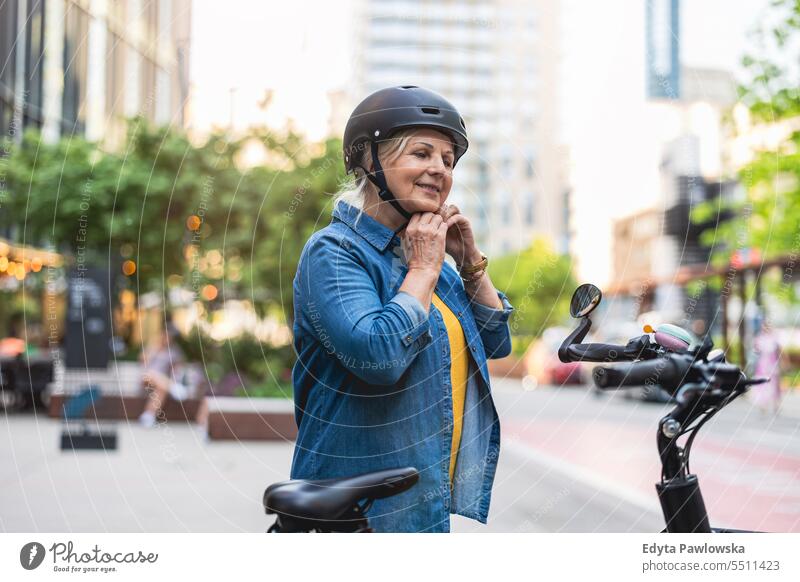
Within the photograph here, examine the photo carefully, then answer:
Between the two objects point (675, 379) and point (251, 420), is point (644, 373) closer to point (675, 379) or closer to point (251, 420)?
point (675, 379)

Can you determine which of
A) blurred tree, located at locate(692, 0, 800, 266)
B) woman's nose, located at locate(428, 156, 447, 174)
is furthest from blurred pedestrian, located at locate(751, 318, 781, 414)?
woman's nose, located at locate(428, 156, 447, 174)

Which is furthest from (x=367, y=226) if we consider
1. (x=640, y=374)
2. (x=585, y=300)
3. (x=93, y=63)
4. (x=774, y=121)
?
(x=93, y=63)

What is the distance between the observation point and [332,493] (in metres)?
2.00

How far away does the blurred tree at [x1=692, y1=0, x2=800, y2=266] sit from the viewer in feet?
23.8

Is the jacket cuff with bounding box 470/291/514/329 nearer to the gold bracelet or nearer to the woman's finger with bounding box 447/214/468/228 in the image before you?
the gold bracelet

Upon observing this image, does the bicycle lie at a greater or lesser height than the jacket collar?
lesser

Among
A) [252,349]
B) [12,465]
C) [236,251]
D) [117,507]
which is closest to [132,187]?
[236,251]

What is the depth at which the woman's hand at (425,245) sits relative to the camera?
6.97 ft

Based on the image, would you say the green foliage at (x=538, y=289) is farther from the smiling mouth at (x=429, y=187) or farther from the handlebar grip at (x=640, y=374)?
the smiling mouth at (x=429, y=187)

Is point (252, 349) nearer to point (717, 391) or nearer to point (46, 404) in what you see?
point (46, 404)

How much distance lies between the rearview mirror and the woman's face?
0.49 metres

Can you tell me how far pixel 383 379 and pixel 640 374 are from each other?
34.6 inches

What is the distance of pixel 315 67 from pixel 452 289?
3025mm
